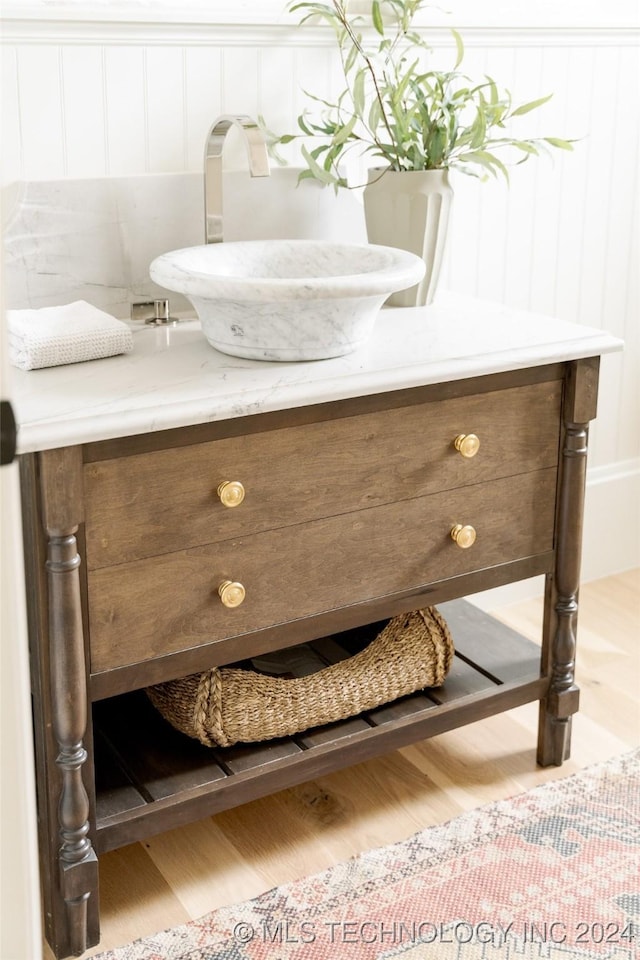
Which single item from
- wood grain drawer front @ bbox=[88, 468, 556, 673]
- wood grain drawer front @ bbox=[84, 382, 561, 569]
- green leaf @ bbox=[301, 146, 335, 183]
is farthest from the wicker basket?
green leaf @ bbox=[301, 146, 335, 183]

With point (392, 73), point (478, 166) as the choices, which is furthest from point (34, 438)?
point (478, 166)

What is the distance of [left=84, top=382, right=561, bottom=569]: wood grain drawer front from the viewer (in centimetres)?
148

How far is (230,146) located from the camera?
1987mm

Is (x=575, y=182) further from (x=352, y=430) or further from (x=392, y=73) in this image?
(x=352, y=430)

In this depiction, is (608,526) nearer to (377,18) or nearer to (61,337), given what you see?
→ (377,18)

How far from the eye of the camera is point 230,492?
1530 mm

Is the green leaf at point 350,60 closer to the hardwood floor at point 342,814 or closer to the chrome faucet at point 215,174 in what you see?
the chrome faucet at point 215,174

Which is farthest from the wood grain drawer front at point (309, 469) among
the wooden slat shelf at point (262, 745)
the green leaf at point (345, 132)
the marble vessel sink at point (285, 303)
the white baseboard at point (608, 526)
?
the white baseboard at point (608, 526)

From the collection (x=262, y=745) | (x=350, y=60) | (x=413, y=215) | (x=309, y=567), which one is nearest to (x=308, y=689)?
(x=262, y=745)

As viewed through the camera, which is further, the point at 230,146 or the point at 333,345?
the point at 230,146

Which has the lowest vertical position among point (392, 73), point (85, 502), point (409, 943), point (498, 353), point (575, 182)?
point (409, 943)

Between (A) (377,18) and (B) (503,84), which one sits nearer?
(A) (377,18)

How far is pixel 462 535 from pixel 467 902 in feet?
1.81

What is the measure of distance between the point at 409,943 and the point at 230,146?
4.34ft
